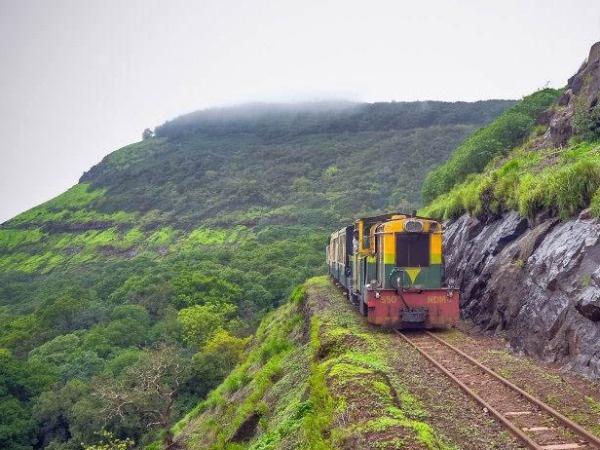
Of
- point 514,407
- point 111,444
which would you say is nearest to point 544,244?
point 514,407

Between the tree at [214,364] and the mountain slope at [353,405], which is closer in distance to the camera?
the mountain slope at [353,405]

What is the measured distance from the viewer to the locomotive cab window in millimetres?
16203

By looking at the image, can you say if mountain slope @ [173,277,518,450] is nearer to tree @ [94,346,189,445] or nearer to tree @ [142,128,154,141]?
tree @ [94,346,189,445]

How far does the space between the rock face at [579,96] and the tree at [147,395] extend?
886 inches

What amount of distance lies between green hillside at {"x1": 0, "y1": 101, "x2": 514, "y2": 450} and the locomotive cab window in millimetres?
19978

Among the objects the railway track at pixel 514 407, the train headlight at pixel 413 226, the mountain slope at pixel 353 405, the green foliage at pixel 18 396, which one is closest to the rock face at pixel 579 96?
the train headlight at pixel 413 226

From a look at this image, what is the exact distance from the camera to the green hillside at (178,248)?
122ft

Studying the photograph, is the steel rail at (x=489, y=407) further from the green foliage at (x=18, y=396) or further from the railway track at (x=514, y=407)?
the green foliage at (x=18, y=396)

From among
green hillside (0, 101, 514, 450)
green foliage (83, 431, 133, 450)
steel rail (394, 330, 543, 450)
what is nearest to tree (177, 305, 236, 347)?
green hillside (0, 101, 514, 450)

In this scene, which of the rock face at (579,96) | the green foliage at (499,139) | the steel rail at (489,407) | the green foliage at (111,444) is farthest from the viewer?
the green foliage at (499,139)

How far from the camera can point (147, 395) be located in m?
31.4

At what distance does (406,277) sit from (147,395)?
810 inches

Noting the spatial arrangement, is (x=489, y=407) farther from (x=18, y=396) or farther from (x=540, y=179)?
(x=18, y=396)

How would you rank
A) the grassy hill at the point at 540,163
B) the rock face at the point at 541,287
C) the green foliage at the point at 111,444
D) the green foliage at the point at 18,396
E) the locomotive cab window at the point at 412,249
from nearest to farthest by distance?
the rock face at the point at 541,287
the grassy hill at the point at 540,163
the locomotive cab window at the point at 412,249
the green foliage at the point at 111,444
the green foliage at the point at 18,396
